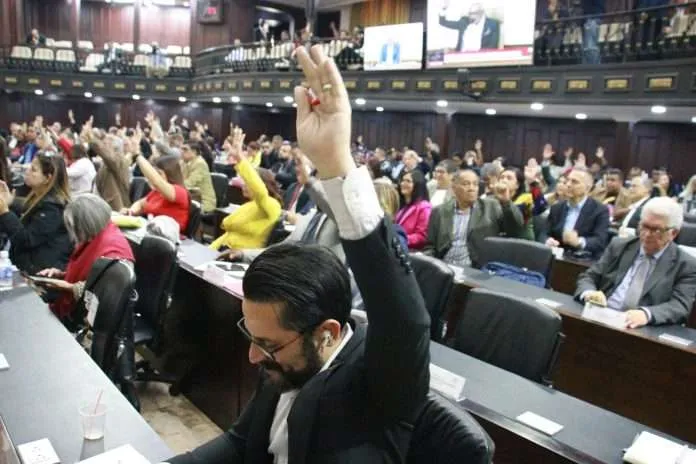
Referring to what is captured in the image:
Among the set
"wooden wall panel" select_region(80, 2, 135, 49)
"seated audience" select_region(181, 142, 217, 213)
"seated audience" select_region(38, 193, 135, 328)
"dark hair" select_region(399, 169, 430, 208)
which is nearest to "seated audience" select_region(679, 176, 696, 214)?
"dark hair" select_region(399, 169, 430, 208)

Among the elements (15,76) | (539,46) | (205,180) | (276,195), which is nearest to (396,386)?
(276,195)

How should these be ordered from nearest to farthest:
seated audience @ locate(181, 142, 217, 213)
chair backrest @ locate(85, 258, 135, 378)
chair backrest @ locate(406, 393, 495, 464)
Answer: chair backrest @ locate(406, 393, 495, 464) → chair backrest @ locate(85, 258, 135, 378) → seated audience @ locate(181, 142, 217, 213)

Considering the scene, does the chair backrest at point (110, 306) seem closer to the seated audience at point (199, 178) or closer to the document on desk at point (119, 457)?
the document on desk at point (119, 457)

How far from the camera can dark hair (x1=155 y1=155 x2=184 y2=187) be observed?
4751mm

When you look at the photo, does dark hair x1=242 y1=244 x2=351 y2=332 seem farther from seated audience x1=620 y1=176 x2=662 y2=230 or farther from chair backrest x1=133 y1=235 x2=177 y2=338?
seated audience x1=620 y1=176 x2=662 y2=230

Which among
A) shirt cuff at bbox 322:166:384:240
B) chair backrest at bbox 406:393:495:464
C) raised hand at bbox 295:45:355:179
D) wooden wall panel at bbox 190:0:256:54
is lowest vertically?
chair backrest at bbox 406:393:495:464

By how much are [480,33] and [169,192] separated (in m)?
6.64

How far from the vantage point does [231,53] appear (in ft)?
51.4

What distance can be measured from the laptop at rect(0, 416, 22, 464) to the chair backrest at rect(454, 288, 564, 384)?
70.1 inches

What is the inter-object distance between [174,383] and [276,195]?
5.64ft

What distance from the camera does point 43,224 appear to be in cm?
382

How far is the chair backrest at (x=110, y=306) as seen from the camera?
2.62 m

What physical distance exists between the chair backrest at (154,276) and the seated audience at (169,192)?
1.11 metres

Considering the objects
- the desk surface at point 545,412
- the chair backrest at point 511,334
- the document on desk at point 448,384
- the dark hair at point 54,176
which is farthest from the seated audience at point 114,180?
the document on desk at point 448,384
